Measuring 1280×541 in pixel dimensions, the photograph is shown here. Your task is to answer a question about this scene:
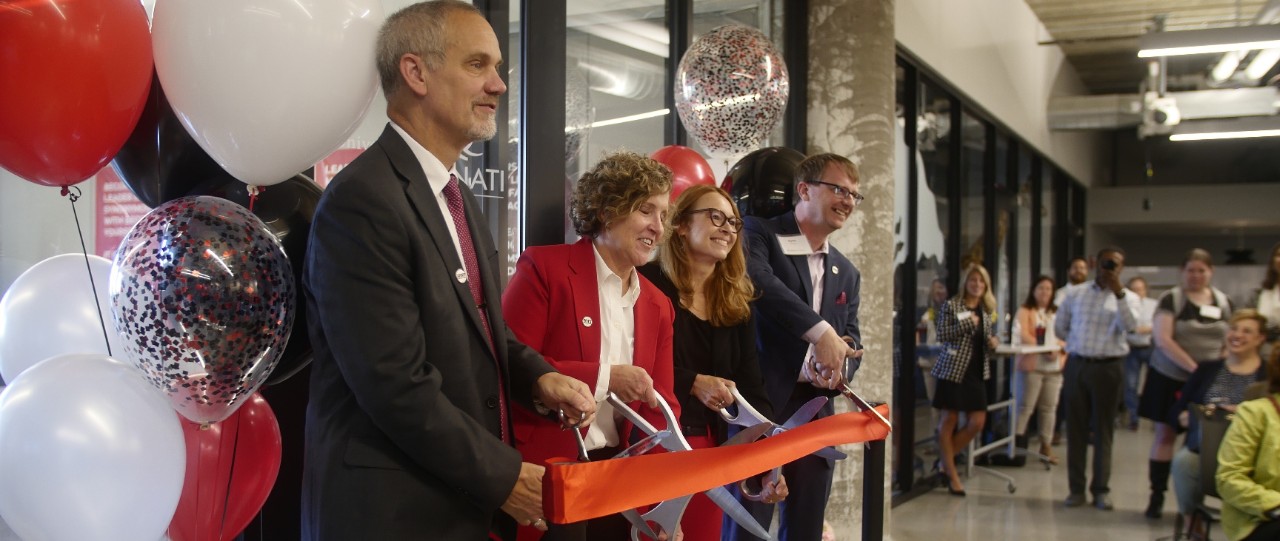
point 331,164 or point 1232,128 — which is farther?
point 1232,128

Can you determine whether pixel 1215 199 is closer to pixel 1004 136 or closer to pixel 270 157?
pixel 1004 136

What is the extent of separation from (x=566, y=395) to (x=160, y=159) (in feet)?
2.73

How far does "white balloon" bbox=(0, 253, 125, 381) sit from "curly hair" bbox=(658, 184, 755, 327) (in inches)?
59.3

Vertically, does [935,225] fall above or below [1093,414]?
above

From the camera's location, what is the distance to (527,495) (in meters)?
1.64

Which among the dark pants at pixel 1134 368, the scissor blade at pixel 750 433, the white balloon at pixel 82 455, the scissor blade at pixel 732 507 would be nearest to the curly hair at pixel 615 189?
the scissor blade at pixel 750 433

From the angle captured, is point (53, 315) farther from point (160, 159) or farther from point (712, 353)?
point (712, 353)

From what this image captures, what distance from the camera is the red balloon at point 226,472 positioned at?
1780 mm

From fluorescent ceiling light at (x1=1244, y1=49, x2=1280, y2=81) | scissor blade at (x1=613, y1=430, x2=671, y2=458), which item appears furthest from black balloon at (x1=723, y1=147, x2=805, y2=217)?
fluorescent ceiling light at (x1=1244, y1=49, x2=1280, y2=81)

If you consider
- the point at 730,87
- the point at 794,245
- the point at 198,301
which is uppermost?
the point at 730,87

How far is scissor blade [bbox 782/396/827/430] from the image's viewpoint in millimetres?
2518

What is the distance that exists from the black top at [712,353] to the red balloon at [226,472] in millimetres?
1219

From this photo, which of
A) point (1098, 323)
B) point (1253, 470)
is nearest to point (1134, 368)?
point (1098, 323)

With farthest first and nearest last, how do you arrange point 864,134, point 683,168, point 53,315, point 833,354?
point 864,134, point 683,168, point 833,354, point 53,315
